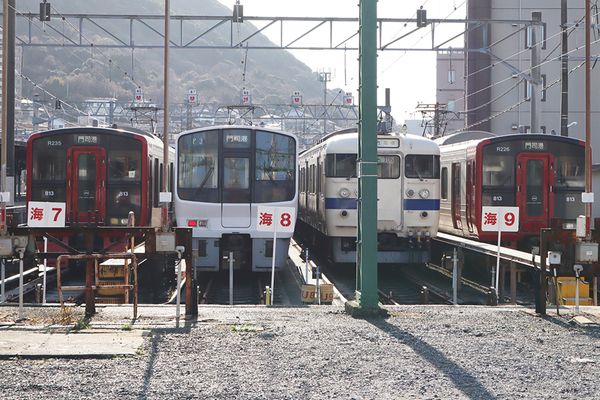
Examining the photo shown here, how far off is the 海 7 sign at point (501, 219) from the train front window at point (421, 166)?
4050 millimetres

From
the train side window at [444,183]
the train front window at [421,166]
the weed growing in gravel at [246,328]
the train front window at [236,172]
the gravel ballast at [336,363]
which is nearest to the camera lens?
the gravel ballast at [336,363]

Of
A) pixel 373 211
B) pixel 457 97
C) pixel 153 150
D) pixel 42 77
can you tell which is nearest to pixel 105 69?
pixel 42 77

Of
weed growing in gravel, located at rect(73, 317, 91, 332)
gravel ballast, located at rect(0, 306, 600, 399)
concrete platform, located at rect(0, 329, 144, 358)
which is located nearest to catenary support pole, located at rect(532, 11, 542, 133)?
gravel ballast, located at rect(0, 306, 600, 399)

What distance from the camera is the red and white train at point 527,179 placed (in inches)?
671

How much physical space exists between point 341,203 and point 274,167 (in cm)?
197

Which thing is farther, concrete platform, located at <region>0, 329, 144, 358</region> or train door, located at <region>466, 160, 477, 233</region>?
train door, located at <region>466, 160, 477, 233</region>

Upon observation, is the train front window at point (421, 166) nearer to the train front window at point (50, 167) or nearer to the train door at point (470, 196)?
the train door at point (470, 196)

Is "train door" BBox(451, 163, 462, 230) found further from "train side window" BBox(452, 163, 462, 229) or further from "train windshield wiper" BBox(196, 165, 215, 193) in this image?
"train windshield wiper" BBox(196, 165, 215, 193)

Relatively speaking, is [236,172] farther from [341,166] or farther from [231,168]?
[341,166]

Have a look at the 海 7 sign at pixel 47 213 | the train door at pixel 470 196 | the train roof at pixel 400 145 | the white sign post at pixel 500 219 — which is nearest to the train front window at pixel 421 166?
the train roof at pixel 400 145

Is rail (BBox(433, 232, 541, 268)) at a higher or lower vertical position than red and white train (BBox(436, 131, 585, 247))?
lower

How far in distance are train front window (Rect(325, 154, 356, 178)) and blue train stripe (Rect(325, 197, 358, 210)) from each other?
1.59ft

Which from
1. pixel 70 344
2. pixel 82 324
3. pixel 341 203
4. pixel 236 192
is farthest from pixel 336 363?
pixel 341 203

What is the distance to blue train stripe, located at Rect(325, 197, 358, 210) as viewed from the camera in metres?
17.1
